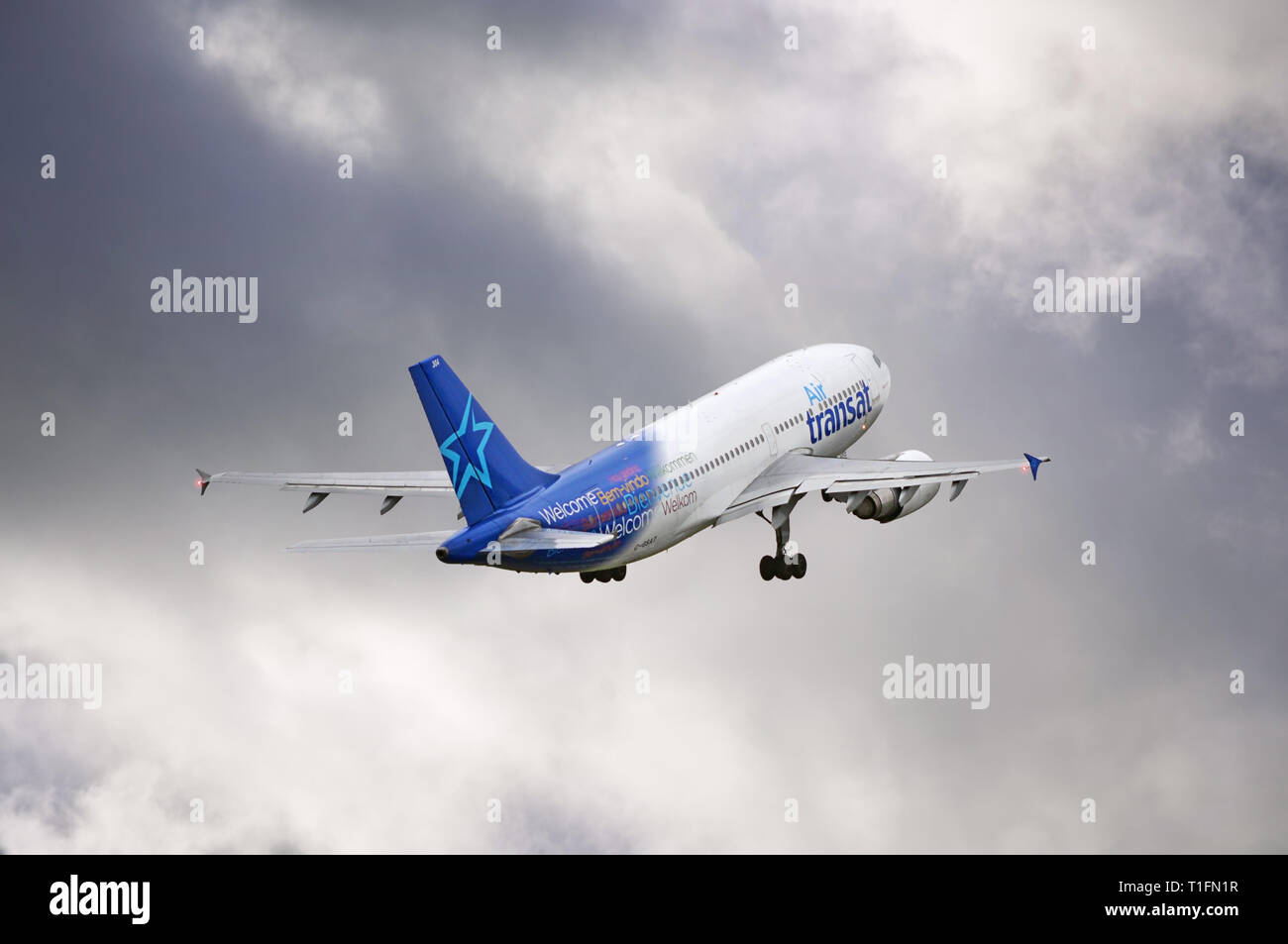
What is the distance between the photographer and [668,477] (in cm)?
5844

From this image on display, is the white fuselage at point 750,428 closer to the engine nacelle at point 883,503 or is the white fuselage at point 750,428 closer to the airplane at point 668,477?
the airplane at point 668,477

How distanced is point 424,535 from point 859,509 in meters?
18.2

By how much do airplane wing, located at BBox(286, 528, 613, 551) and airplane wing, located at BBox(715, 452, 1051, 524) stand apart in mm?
8533

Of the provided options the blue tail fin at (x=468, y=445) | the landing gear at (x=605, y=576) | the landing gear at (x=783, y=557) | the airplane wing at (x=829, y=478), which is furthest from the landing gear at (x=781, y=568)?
the blue tail fin at (x=468, y=445)

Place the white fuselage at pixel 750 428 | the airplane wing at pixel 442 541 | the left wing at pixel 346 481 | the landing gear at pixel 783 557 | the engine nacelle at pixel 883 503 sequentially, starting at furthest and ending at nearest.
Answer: the engine nacelle at pixel 883 503, the landing gear at pixel 783 557, the left wing at pixel 346 481, the white fuselage at pixel 750 428, the airplane wing at pixel 442 541

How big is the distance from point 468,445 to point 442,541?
Result: 2871mm

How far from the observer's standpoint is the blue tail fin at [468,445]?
51.9 meters

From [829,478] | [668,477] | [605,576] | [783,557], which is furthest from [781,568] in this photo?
[668,477]

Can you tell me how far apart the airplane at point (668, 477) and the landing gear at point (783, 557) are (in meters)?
0.04

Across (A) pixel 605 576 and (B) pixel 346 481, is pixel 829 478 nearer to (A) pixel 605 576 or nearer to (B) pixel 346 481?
(A) pixel 605 576

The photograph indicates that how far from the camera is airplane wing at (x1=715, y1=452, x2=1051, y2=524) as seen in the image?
61.5m

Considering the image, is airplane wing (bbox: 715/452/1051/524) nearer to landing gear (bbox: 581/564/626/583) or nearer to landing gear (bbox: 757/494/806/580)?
landing gear (bbox: 757/494/806/580)

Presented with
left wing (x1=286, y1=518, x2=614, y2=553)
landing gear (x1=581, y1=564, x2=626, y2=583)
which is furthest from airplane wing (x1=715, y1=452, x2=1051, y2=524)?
left wing (x1=286, y1=518, x2=614, y2=553)
